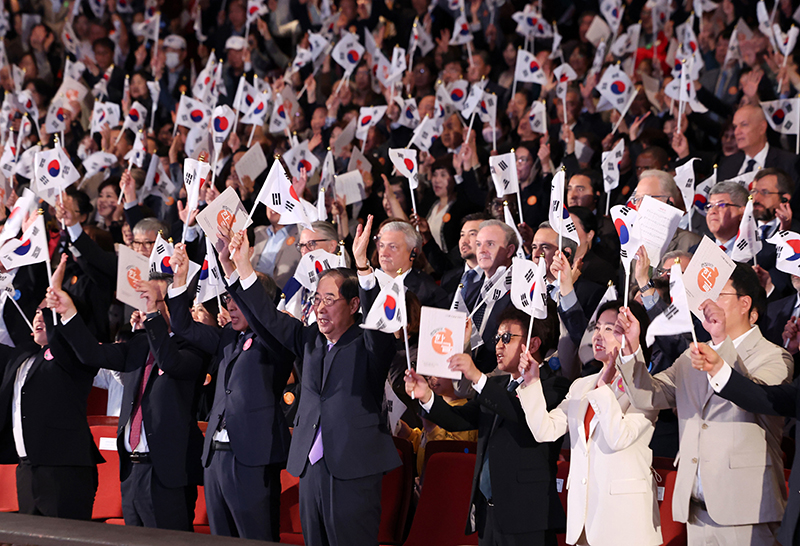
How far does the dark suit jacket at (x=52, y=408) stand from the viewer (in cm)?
466

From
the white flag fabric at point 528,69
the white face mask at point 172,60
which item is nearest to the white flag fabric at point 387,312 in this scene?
the white flag fabric at point 528,69

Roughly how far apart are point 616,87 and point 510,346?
3996 mm

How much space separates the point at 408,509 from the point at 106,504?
5.91 feet

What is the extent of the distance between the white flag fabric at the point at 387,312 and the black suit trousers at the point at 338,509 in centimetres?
60

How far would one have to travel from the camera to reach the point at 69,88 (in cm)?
913

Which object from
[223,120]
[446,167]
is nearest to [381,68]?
[223,120]

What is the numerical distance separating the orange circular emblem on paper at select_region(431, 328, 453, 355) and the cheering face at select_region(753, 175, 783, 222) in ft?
7.41

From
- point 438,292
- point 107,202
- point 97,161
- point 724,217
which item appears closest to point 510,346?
point 438,292

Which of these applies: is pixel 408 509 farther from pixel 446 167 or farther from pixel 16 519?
pixel 446 167

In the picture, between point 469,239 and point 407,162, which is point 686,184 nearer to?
point 469,239

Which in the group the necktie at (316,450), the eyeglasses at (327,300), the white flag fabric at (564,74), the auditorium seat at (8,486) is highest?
the white flag fabric at (564,74)

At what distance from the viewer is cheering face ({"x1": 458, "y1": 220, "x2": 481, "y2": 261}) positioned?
543 cm

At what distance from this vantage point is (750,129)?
604cm

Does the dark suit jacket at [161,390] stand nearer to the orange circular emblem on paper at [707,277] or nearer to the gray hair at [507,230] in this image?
the gray hair at [507,230]
